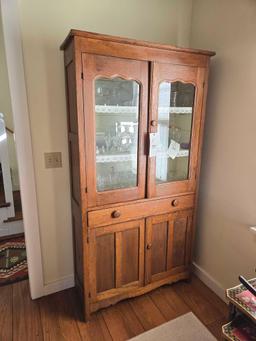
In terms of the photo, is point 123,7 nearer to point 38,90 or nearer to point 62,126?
point 38,90

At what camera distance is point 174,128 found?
5.97 feet

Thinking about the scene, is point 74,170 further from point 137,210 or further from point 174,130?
point 174,130

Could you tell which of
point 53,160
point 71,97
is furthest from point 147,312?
point 71,97

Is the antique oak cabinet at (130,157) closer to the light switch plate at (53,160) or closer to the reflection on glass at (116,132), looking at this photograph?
the reflection on glass at (116,132)

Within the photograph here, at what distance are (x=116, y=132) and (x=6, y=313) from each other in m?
1.61

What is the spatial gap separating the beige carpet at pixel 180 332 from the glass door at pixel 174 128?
3.12 ft

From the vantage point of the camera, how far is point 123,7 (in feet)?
5.72

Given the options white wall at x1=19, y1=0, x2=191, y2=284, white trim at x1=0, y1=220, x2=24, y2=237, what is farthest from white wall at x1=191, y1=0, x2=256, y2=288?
white trim at x1=0, y1=220, x2=24, y2=237

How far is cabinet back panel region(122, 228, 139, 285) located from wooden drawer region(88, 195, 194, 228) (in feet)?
0.45

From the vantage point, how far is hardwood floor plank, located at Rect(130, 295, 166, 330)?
1706 millimetres

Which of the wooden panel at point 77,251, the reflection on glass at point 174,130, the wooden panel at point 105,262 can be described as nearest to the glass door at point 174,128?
the reflection on glass at point 174,130

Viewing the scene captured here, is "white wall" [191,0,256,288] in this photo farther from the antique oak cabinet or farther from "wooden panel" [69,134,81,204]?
"wooden panel" [69,134,81,204]

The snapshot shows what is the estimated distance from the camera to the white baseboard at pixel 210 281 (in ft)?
6.31

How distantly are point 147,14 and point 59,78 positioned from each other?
0.88m
